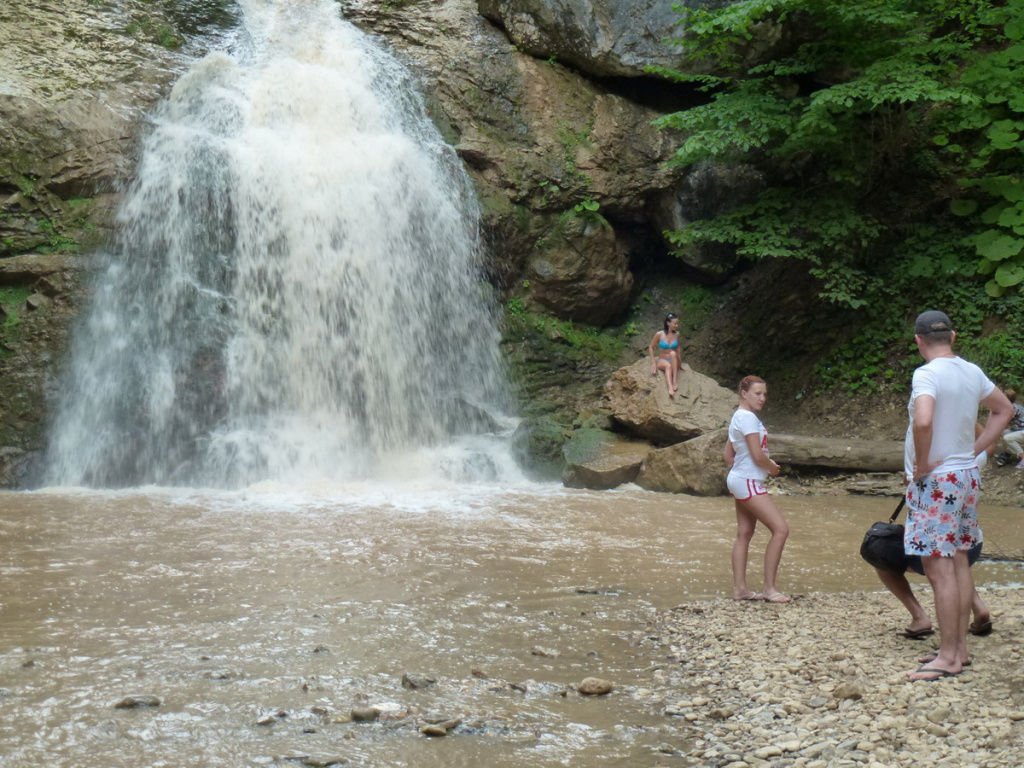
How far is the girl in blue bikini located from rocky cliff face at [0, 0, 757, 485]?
8.07 feet

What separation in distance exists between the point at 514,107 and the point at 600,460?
6.58 meters

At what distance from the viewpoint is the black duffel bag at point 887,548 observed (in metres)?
4.46

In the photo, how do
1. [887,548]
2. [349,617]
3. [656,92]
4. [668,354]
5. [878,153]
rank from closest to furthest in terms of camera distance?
[887,548] < [349,617] < [668,354] < [878,153] < [656,92]

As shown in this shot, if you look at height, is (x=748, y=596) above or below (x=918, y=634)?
below

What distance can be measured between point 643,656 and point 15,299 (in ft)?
32.6

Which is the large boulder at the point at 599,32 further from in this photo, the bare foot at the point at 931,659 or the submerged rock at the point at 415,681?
the submerged rock at the point at 415,681

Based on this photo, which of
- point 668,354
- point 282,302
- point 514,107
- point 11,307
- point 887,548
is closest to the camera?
point 887,548

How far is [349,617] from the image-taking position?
207 inches

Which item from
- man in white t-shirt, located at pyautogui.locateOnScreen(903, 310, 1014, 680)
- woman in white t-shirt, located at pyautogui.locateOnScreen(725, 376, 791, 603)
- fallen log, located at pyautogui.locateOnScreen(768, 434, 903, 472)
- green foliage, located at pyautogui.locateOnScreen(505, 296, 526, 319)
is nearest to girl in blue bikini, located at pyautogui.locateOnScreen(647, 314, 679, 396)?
fallen log, located at pyautogui.locateOnScreen(768, 434, 903, 472)

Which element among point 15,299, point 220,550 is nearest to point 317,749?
point 220,550

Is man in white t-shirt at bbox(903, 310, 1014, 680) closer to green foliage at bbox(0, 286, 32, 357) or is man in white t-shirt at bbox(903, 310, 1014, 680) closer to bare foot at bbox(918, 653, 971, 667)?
bare foot at bbox(918, 653, 971, 667)

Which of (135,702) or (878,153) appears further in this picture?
(878,153)

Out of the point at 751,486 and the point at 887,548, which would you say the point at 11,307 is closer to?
the point at 751,486

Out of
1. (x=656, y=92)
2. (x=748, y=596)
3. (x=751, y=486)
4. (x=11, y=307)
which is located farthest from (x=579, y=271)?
(x=748, y=596)
